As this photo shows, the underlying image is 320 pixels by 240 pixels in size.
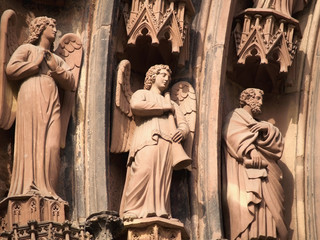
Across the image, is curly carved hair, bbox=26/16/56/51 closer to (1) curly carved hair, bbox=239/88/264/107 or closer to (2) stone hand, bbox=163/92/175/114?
(2) stone hand, bbox=163/92/175/114

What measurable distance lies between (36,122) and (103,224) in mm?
1201

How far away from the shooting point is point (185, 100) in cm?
1612

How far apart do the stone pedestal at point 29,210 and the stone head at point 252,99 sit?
9.53ft

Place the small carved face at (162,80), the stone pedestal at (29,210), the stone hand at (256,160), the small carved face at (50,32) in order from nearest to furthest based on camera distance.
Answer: the stone pedestal at (29,210) < the small carved face at (50,32) < the small carved face at (162,80) < the stone hand at (256,160)

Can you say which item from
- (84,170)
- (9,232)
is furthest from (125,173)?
(9,232)

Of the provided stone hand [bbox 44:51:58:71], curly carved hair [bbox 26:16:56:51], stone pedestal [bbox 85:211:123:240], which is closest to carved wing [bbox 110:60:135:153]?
stone hand [bbox 44:51:58:71]

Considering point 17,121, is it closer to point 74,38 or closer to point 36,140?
point 36,140

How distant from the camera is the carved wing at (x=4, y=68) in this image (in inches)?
593

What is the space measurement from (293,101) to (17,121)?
12.0ft

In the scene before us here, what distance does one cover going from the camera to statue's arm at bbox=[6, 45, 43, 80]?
15125 mm

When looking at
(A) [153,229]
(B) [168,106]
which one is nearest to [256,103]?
(B) [168,106]

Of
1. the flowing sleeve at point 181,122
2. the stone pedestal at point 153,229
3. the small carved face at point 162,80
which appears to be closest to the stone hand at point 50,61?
the small carved face at point 162,80

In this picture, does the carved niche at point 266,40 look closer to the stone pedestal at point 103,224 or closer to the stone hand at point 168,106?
the stone hand at point 168,106

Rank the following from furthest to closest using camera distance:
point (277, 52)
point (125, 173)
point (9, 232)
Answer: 1. point (277, 52)
2. point (125, 173)
3. point (9, 232)
